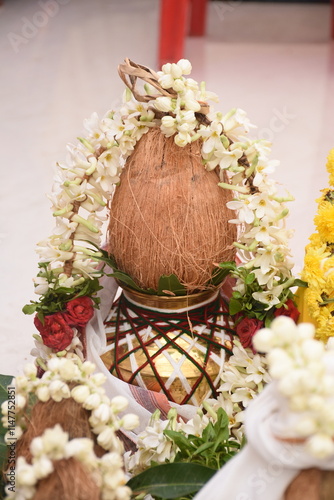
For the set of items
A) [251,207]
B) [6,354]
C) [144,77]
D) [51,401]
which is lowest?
[6,354]

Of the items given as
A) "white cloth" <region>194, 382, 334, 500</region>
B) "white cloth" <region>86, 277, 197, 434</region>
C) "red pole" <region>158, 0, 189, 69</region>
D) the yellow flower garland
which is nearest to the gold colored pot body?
"white cloth" <region>86, 277, 197, 434</region>

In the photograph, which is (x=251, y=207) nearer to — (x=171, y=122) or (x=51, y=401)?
(x=171, y=122)

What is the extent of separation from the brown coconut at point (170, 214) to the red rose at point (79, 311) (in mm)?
69

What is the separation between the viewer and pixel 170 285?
0.74 metres

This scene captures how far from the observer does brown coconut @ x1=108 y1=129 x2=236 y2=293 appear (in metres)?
0.73

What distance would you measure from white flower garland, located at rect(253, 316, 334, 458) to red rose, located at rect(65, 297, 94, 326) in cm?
34

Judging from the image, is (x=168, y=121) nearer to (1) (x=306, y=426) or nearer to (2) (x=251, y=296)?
(2) (x=251, y=296)

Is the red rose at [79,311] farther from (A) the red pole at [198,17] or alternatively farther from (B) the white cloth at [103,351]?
(A) the red pole at [198,17]

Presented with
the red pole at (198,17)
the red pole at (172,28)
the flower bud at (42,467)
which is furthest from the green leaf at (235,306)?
the red pole at (198,17)

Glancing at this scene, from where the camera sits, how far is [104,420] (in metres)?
0.56

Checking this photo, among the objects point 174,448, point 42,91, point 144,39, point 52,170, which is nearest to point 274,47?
point 144,39

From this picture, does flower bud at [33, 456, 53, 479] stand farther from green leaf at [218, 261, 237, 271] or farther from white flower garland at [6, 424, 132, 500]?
green leaf at [218, 261, 237, 271]

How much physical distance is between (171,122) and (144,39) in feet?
6.59

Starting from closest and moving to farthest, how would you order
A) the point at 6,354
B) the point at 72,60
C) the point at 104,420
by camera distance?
the point at 104,420 < the point at 6,354 < the point at 72,60
